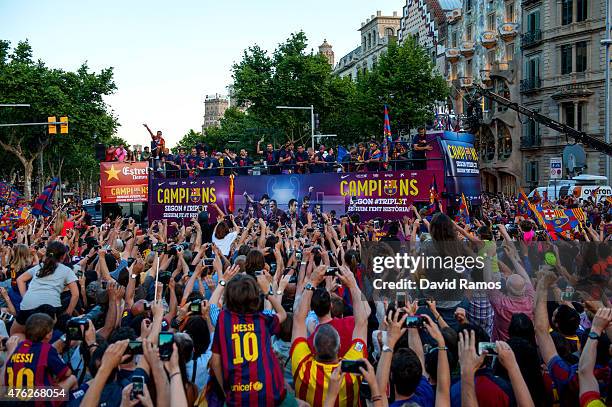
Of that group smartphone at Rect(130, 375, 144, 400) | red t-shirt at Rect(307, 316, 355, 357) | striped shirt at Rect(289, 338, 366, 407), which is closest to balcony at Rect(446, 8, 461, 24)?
red t-shirt at Rect(307, 316, 355, 357)

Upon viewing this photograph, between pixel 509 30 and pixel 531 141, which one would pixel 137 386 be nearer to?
pixel 531 141

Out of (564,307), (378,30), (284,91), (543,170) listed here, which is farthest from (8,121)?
(564,307)

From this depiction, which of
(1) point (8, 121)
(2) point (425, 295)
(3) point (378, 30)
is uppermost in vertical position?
(3) point (378, 30)

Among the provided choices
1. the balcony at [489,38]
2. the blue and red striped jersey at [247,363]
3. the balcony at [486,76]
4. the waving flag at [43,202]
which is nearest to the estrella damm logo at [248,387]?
the blue and red striped jersey at [247,363]

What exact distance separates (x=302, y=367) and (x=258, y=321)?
455 millimetres

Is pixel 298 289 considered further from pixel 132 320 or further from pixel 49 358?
pixel 49 358

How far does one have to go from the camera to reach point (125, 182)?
79.0ft

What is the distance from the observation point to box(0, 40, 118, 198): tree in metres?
43.8

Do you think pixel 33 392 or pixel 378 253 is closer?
pixel 33 392

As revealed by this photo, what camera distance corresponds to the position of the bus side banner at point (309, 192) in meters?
18.3

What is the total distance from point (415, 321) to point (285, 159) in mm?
16799

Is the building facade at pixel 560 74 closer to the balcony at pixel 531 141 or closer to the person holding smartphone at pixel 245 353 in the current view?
the balcony at pixel 531 141

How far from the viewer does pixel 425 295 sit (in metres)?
6.48

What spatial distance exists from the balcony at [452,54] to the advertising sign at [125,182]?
37.8 m
